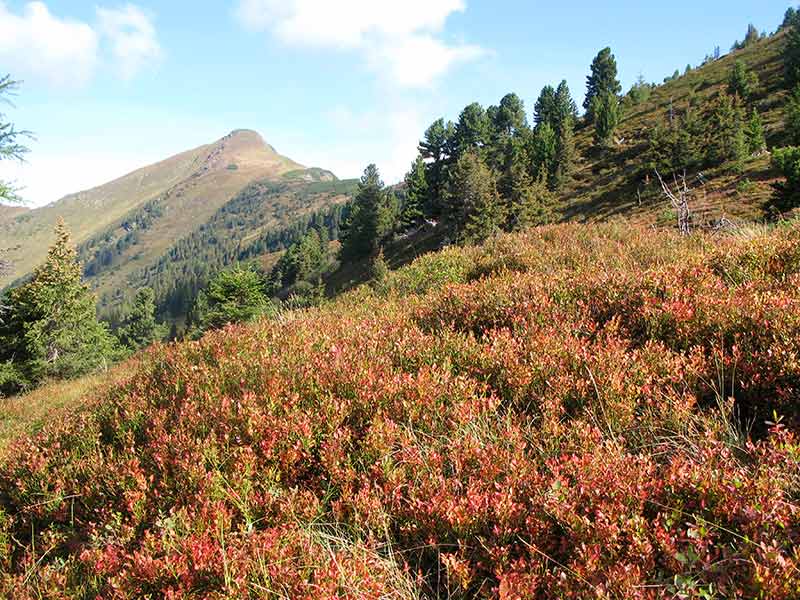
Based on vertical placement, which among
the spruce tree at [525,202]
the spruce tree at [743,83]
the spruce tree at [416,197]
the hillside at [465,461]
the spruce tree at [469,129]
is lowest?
the hillside at [465,461]

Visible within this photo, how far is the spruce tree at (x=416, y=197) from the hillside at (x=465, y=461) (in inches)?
2681

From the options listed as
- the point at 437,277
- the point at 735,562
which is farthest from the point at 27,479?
the point at 437,277

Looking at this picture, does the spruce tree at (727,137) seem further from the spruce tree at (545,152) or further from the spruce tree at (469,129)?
the spruce tree at (469,129)

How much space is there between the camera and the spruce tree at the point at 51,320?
25.5 metres

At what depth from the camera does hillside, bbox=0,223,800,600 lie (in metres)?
2.01

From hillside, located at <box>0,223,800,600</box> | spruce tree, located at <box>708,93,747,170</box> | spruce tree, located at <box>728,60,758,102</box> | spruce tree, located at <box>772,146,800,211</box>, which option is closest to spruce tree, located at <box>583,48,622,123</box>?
spruce tree, located at <box>728,60,758,102</box>

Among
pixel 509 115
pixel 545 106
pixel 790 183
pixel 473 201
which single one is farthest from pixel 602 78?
pixel 790 183

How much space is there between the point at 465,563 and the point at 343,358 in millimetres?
2293

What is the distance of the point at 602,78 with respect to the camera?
285 feet

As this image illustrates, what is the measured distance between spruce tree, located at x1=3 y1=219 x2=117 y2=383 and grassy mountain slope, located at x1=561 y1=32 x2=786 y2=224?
3533 cm

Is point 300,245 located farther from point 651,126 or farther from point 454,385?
point 454,385

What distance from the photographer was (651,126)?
73688 mm

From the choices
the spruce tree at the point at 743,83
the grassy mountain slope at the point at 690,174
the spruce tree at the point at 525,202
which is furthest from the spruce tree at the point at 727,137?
the spruce tree at the point at 525,202

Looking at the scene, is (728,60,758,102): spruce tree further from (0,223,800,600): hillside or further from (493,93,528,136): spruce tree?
(0,223,800,600): hillside
